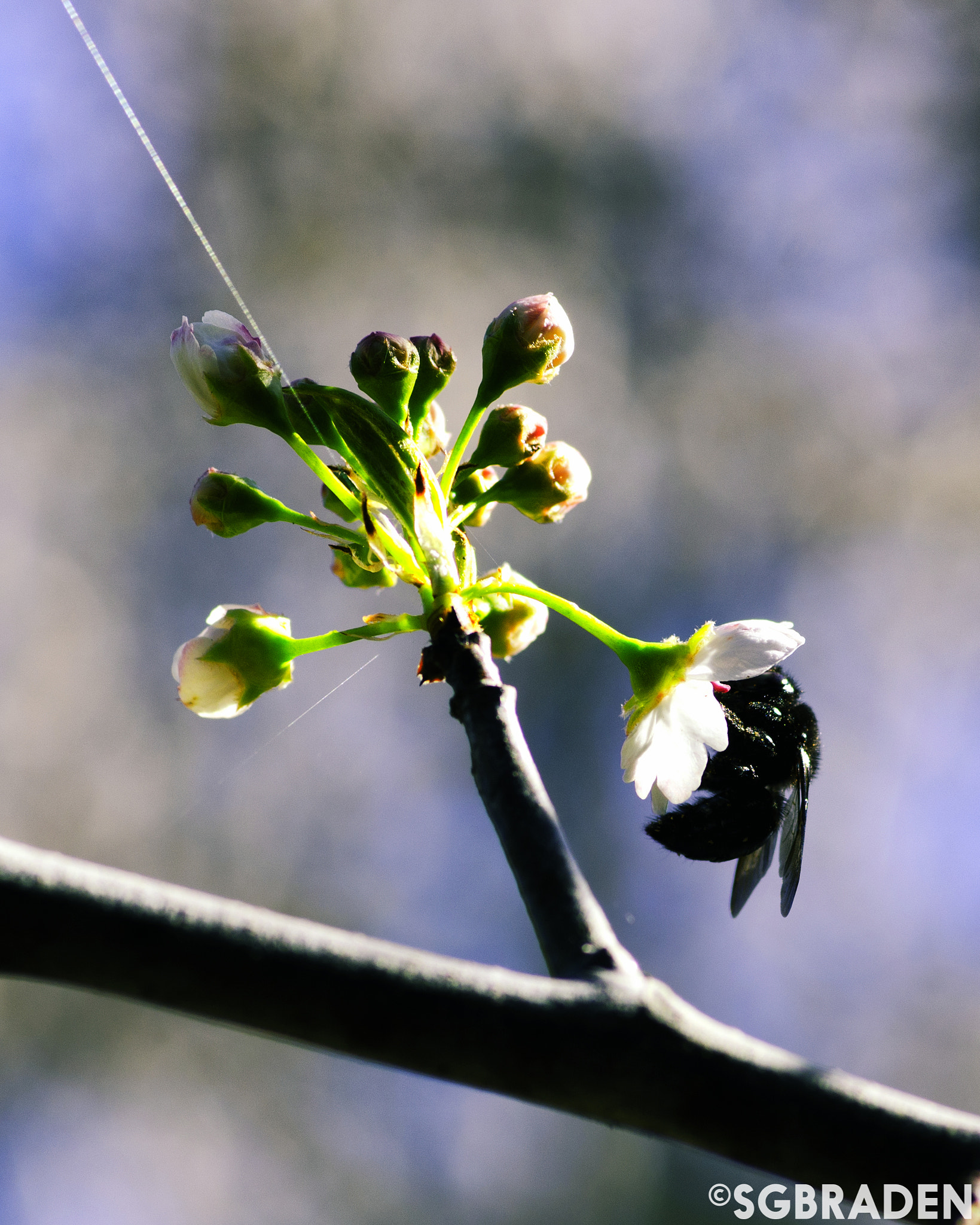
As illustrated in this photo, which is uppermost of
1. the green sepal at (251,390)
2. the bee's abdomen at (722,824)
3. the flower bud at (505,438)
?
the flower bud at (505,438)

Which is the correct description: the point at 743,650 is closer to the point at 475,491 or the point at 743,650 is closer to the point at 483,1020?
the point at 475,491

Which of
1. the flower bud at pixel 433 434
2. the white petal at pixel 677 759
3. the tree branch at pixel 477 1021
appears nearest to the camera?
the tree branch at pixel 477 1021

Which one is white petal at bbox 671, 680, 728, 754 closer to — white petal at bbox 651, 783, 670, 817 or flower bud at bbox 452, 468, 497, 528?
white petal at bbox 651, 783, 670, 817

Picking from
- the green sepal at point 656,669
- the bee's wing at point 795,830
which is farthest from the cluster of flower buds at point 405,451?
the bee's wing at point 795,830

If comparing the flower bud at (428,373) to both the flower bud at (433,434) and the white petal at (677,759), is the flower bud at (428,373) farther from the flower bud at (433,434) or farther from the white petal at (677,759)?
the white petal at (677,759)

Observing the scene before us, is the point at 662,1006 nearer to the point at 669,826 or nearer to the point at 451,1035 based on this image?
the point at 451,1035

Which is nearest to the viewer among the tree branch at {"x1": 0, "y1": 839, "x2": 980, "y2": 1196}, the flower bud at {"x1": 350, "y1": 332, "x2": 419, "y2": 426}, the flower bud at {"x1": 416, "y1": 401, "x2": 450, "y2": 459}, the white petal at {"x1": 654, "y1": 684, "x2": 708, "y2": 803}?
the tree branch at {"x1": 0, "y1": 839, "x2": 980, "y2": 1196}

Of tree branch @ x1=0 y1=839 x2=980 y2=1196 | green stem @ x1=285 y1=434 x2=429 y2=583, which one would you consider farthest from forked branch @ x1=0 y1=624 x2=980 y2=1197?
green stem @ x1=285 y1=434 x2=429 y2=583
